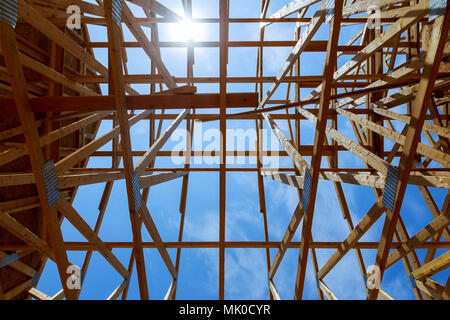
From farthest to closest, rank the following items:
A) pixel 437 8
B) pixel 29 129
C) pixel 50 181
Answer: pixel 50 181, pixel 29 129, pixel 437 8

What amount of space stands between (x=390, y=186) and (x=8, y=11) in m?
5.39

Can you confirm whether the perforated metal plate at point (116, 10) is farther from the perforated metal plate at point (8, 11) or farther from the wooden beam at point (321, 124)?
the wooden beam at point (321, 124)

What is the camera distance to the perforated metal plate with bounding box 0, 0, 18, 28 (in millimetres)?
2898

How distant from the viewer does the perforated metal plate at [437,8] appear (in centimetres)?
287

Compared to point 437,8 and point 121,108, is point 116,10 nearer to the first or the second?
point 121,108

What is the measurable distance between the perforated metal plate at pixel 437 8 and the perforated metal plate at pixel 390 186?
1893 mm

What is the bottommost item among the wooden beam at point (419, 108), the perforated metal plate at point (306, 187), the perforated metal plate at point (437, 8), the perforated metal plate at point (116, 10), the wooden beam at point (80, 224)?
the wooden beam at point (80, 224)

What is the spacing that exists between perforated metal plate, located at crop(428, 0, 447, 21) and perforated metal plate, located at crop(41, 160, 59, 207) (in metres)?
5.23

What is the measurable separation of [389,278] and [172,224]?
1780cm

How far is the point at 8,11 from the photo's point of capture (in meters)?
2.96

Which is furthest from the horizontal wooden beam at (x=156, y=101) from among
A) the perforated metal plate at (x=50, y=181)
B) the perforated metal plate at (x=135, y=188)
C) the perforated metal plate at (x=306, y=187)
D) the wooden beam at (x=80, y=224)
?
the wooden beam at (x=80, y=224)

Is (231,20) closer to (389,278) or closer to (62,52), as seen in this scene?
(62,52)

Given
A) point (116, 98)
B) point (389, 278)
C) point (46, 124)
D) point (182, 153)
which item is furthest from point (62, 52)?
point (389, 278)

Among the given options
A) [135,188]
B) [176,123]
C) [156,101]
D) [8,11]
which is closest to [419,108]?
[156,101]
